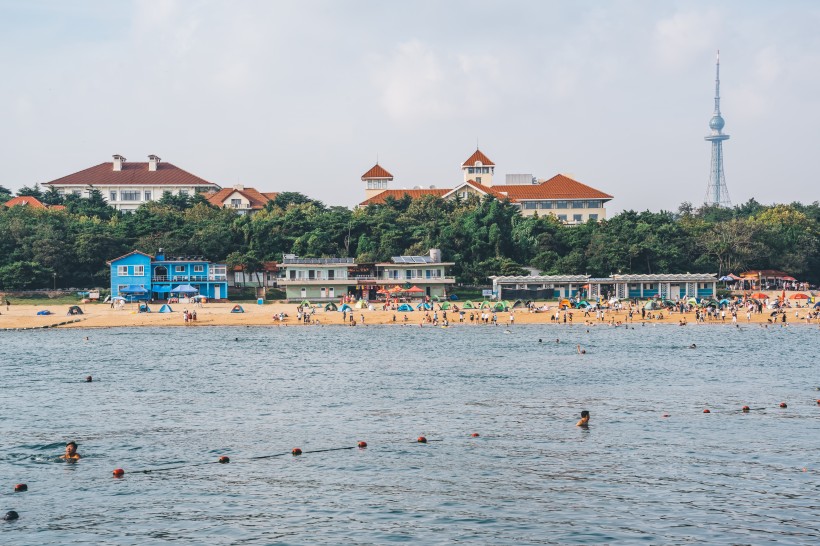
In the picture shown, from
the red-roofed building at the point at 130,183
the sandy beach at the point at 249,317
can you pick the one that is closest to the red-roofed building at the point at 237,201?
the red-roofed building at the point at 130,183

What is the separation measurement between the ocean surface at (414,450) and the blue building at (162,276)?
3862 centimetres

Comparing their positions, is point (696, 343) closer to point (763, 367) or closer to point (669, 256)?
point (763, 367)

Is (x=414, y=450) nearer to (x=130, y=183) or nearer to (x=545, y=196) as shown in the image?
(x=545, y=196)

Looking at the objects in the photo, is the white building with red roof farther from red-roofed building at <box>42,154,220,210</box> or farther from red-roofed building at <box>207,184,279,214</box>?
red-roofed building at <box>42,154,220,210</box>

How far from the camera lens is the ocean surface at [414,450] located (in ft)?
69.3

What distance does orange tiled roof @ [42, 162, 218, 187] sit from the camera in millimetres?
142625

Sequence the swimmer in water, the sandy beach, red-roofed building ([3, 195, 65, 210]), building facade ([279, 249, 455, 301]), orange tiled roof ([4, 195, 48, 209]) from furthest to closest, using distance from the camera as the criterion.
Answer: orange tiled roof ([4, 195, 48, 209]) < red-roofed building ([3, 195, 65, 210]) < building facade ([279, 249, 455, 301]) < the sandy beach < the swimmer in water

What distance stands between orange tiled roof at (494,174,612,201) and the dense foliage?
17924 millimetres

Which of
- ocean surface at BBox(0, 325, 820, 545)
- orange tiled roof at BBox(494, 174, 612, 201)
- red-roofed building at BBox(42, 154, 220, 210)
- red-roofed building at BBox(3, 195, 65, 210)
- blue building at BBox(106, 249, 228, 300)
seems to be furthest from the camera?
red-roofed building at BBox(42, 154, 220, 210)

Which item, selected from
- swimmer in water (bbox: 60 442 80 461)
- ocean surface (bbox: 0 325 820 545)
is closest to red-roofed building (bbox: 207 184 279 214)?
ocean surface (bbox: 0 325 820 545)

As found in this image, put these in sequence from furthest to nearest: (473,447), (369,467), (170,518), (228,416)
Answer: (228,416) < (473,447) < (369,467) < (170,518)

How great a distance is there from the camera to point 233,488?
2436 centimetres

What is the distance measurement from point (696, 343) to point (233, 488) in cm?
4896

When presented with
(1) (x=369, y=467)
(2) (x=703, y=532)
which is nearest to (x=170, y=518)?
(1) (x=369, y=467)
